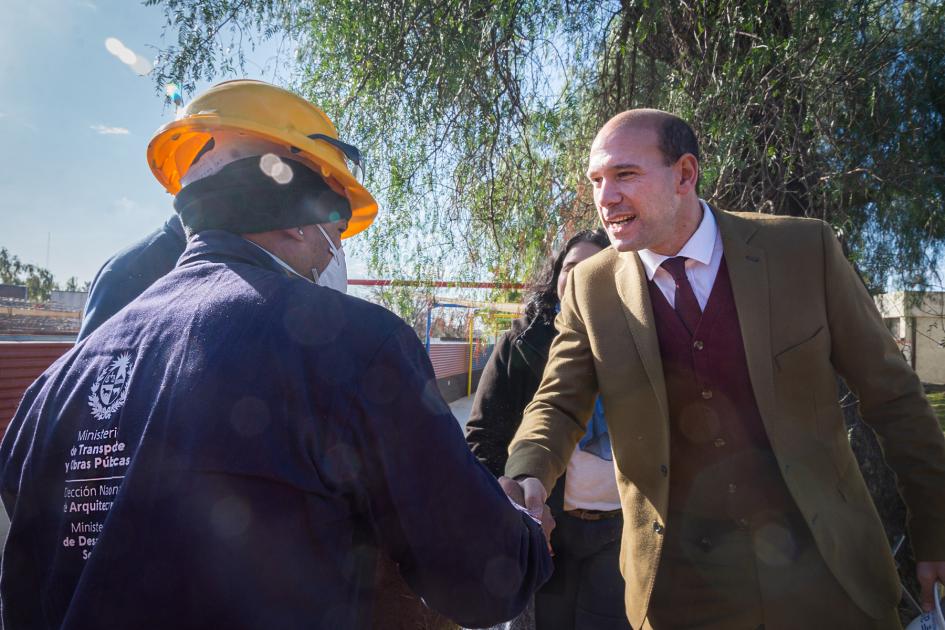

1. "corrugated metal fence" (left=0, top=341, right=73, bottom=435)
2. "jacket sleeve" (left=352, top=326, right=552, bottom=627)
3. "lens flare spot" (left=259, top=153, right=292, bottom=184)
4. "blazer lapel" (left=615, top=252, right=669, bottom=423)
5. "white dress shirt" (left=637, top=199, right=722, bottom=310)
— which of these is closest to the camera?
"jacket sleeve" (left=352, top=326, right=552, bottom=627)

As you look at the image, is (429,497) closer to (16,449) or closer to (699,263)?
(16,449)

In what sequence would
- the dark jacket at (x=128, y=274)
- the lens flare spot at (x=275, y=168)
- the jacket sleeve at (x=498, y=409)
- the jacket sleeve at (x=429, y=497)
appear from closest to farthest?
1. the jacket sleeve at (x=429, y=497)
2. the lens flare spot at (x=275, y=168)
3. the dark jacket at (x=128, y=274)
4. the jacket sleeve at (x=498, y=409)

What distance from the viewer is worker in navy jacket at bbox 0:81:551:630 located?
1.04 metres

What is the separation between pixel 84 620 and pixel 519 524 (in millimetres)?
730

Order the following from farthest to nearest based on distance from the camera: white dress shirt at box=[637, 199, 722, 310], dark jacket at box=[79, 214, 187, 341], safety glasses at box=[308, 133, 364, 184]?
dark jacket at box=[79, 214, 187, 341] < white dress shirt at box=[637, 199, 722, 310] < safety glasses at box=[308, 133, 364, 184]

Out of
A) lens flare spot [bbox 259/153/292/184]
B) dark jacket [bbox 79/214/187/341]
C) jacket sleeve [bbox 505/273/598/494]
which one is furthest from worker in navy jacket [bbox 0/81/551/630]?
dark jacket [bbox 79/214/187/341]

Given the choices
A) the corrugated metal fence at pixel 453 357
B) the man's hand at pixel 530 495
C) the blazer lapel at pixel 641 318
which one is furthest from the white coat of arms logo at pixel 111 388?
the corrugated metal fence at pixel 453 357

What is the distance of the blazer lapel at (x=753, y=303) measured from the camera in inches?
77.0

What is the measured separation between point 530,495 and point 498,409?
1126 mm

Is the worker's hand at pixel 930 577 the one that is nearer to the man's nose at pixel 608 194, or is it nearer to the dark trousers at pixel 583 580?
the dark trousers at pixel 583 580

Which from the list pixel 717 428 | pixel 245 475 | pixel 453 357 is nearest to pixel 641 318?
pixel 717 428

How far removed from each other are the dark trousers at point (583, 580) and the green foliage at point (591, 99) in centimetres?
203

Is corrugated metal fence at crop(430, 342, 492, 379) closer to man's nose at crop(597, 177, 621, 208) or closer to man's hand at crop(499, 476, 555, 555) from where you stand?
man's nose at crop(597, 177, 621, 208)

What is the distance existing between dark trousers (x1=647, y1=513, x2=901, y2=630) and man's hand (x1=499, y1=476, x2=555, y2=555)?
43 centimetres
